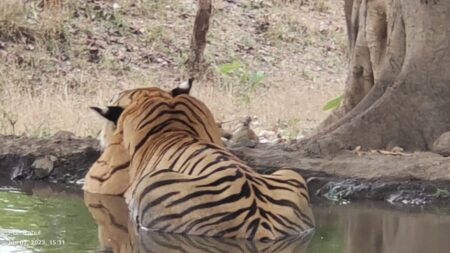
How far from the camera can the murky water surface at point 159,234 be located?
22.7ft

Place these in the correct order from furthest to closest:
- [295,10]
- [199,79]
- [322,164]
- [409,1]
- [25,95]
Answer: [295,10] < [199,79] < [25,95] < [409,1] < [322,164]

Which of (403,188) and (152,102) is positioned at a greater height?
(152,102)

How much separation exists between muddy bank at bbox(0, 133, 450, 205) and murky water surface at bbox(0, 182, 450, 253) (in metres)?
0.29

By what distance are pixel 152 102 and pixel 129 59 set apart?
36.1ft

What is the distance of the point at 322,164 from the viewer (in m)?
9.51

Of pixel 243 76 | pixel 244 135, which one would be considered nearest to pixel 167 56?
pixel 243 76

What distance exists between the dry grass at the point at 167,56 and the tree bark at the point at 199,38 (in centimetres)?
23

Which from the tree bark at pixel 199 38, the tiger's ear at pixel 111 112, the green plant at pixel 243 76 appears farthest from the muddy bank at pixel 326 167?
the tree bark at pixel 199 38

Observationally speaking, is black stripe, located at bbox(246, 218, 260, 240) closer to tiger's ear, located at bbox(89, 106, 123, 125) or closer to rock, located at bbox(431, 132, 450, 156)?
tiger's ear, located at bbox(89, 106, 123, 125)

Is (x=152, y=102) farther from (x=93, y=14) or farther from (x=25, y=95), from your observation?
(x=93, y=14)

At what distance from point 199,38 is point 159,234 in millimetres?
11824

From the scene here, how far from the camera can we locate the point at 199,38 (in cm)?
1883

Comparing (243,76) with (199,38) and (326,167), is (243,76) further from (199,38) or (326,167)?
(326,167)

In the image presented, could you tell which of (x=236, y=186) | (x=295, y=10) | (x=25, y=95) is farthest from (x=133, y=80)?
(x=236, y=186)
